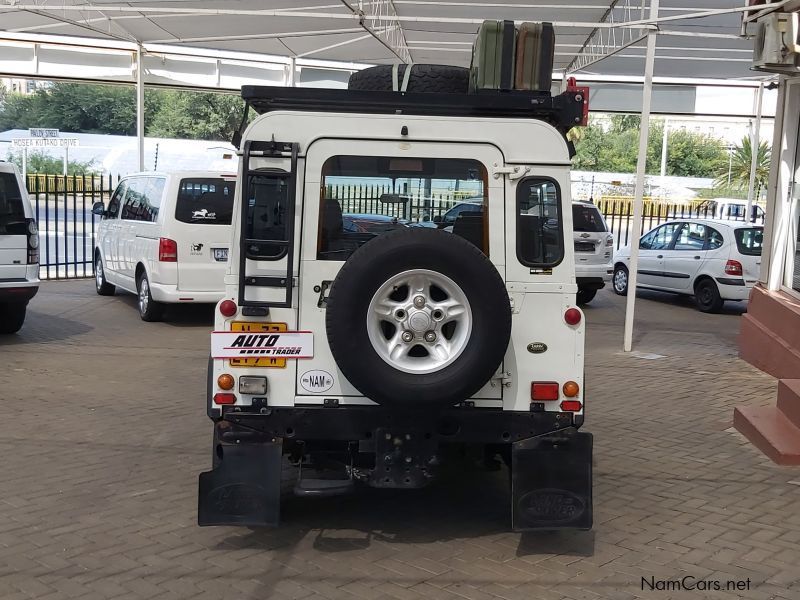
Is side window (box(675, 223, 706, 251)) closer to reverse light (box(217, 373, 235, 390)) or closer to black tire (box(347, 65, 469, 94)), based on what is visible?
black tire (box(347, 65, 469, 94))

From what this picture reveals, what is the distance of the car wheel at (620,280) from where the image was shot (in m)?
18.0

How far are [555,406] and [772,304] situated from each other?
6424 mm

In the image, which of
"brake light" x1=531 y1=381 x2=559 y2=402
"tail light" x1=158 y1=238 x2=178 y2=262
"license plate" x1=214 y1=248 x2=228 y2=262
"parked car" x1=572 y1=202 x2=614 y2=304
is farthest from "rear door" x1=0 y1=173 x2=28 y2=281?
"parked car" x1=572 y1=202 x2=614 y2=304

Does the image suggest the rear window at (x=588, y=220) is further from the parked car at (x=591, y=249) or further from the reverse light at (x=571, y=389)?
the reverse light at (x=571, y=389)

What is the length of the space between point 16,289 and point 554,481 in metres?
7.84

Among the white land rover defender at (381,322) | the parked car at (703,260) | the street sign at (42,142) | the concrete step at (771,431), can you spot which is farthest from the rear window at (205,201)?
the parked car at (703,260)

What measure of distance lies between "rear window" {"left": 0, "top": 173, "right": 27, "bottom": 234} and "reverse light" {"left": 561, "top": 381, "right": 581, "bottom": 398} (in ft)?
25.7

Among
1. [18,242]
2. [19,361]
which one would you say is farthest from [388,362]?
[18,242]

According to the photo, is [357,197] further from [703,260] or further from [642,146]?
[703,260]

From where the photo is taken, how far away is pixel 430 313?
4.80 meters

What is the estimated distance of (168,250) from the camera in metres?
12.2

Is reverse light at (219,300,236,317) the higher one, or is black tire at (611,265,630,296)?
reverse light at (219,300,236,317)

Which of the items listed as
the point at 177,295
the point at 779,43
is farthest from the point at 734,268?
the point at 177,295

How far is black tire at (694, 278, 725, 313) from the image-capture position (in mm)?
15672
